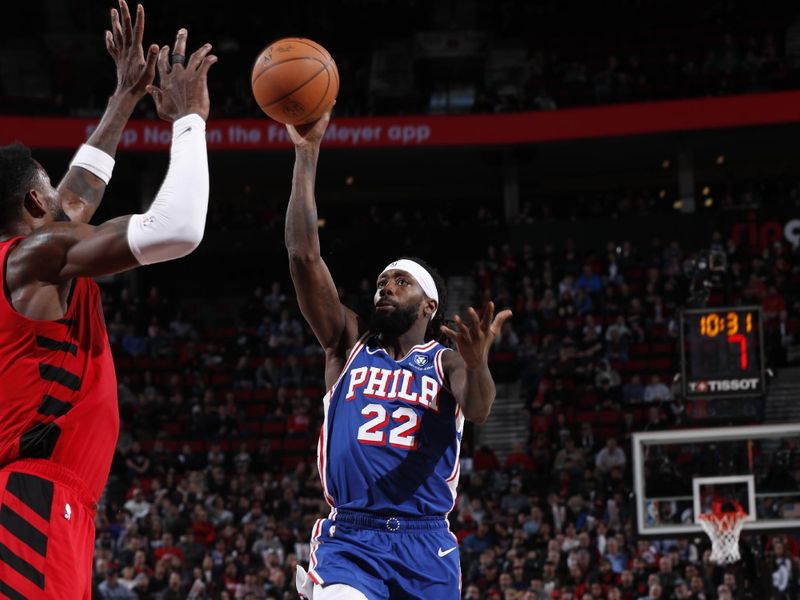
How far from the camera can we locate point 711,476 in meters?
12.7

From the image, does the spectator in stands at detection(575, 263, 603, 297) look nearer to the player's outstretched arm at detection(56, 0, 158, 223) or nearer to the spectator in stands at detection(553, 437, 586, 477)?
the spectator in stands at detection(553, 437, 586, 477)

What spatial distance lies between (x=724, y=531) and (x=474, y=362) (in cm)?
800

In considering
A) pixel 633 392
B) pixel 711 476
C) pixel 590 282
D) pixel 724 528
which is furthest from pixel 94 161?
pixel 590 282

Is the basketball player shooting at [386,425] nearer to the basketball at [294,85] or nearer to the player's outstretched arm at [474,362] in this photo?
the player's outstretched arm at [474,362]

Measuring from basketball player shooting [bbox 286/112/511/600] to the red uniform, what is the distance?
1.52 meters

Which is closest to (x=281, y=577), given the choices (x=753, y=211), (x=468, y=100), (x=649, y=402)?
(x=649, y=402)

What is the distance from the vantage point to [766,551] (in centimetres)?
1406

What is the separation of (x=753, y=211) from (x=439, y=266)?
641cm

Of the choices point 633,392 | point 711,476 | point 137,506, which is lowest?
point 711,476

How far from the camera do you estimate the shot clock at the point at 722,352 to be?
42.0 ft

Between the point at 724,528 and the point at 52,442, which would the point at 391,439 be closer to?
the point at 52,442

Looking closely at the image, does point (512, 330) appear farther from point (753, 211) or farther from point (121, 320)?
point (121, 320)

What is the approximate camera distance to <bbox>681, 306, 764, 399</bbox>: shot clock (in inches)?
504

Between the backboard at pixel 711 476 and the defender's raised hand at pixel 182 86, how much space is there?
922cm
